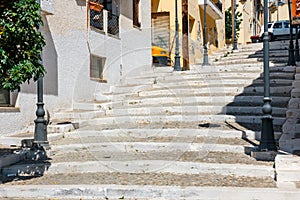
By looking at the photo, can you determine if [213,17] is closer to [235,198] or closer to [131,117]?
[131,117]

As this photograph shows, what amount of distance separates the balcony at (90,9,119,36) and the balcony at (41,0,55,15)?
3.15 meters

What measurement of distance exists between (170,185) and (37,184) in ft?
7.24

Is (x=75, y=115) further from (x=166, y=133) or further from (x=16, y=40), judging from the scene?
(x=16, y=40)

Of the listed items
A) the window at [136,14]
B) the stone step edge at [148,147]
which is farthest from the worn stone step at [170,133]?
the window at [136,14]

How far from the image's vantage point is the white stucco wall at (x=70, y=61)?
428 inches

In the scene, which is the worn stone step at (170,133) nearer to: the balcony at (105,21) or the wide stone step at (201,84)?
the wide stone step at (201,84)

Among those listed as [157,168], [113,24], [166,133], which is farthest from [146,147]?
[113,24]

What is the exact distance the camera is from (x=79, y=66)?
44.0ft

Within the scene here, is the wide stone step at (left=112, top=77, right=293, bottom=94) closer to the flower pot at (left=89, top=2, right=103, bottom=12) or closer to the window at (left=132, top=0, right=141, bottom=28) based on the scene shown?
the flower pot at (left=89, top=2, right=103, bottom=12)

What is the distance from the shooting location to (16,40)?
6.66 meters

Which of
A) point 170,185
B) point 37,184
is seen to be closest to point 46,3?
point 37,184

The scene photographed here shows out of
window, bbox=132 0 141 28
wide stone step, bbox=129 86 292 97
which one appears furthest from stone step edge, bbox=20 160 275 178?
window, bbox=132 0 141 28

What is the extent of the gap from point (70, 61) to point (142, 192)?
23.7 feet

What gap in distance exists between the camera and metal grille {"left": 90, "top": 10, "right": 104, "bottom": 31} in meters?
14.6
